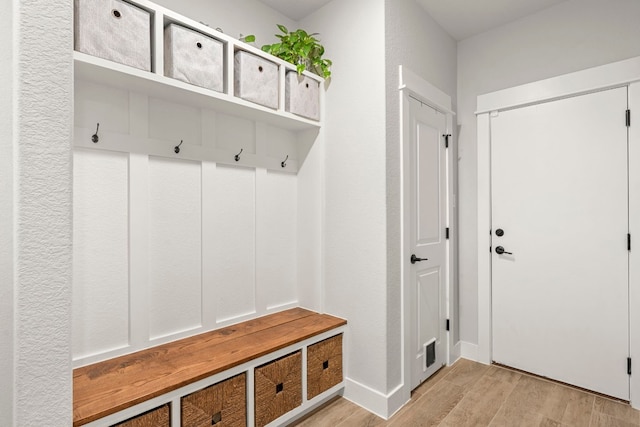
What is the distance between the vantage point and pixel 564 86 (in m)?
2.34

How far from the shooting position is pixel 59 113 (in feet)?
3.77

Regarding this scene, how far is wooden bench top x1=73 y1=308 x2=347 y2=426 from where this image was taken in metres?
1.32

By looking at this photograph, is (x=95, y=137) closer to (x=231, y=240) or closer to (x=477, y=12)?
(x=231, y=240)

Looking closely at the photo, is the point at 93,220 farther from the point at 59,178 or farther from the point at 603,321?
the point at 603,321

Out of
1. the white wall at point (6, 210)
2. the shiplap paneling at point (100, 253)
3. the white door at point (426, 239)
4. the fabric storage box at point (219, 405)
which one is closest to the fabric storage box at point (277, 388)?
the fabric storage box at point (219, 405)

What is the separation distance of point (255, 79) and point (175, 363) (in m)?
1.55

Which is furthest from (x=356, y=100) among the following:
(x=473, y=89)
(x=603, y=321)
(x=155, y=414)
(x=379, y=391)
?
(x=603, y=321)

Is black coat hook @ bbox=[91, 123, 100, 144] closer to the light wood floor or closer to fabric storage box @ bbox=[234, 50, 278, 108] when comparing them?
fabric storage box @ bbox=[234, 50, 278, 108]

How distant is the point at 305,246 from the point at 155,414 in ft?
4.47

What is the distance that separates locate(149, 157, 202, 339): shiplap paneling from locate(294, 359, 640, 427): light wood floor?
956 mm

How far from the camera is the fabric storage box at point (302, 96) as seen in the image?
7.00 ft

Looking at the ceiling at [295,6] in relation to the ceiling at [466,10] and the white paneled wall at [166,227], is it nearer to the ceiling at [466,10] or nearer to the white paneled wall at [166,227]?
the ceiling at [466,10]

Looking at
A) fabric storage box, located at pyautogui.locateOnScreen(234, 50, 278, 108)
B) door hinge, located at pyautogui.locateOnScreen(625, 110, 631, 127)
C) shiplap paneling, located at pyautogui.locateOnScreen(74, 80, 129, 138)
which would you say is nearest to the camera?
shiplap paneling, located at pyautogui.locateOnScreen(74, 80, 129, 138)

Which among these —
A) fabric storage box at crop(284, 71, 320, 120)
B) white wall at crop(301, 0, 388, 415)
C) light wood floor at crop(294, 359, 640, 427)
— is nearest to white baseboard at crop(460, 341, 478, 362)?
light wood floor at crop(294, 359, 640, 427)
